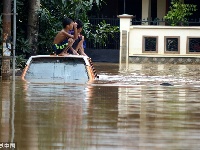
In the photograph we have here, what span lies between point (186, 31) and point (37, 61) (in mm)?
17987

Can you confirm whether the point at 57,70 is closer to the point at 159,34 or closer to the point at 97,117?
the point at 97,117

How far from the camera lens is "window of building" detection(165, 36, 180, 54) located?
34469 millimetres

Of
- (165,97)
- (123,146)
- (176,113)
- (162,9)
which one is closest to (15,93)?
(165,97)

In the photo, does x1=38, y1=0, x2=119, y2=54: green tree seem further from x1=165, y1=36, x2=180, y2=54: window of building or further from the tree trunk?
x1=165, y1=36, x2=180, y2=54: window of building

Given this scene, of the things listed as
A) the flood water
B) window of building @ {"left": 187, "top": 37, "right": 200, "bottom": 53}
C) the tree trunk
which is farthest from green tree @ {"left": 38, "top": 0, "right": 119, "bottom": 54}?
window of building @ {"left": 187, "top": 37, "right": 200, "bottom": 53}

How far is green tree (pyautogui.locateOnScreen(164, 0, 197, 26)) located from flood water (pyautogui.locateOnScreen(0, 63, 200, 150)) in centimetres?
1944

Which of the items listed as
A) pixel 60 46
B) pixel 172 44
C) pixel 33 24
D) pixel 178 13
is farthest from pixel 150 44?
pixel 60 46

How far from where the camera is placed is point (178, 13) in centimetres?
3594

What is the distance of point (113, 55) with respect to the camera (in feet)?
118

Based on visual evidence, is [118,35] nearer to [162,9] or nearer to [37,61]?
[162,9]

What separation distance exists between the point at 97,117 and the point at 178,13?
2544 centimetres

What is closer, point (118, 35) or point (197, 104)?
point (197, 104)

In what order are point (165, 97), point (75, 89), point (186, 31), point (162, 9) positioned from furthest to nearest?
1. point (162, 9)
2. point (186, 31)
3. point (75, 89)
4. point (165, 97)

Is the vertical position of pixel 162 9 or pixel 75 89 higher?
pixel 162 9
